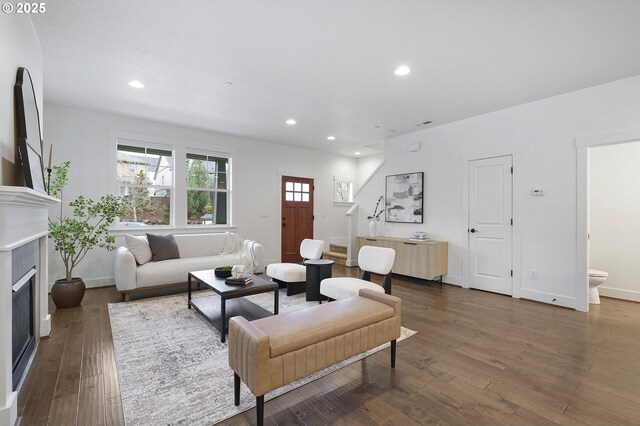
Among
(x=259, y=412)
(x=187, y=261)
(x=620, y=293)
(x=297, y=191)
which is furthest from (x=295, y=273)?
(x=620, y=293)

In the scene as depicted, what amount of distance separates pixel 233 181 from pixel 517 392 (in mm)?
5430

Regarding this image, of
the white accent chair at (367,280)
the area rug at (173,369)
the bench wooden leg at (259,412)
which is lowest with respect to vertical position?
the area rug at (173,369)

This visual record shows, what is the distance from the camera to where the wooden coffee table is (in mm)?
2910

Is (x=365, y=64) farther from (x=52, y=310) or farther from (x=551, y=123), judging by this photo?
(x=52, y=310)

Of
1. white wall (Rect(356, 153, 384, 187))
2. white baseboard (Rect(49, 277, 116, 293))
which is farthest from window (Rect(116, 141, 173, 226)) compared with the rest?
white wall (Rect(356, 153, 384, 187))

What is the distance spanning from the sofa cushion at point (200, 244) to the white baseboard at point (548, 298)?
4886 mm

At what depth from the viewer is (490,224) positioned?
4.62m

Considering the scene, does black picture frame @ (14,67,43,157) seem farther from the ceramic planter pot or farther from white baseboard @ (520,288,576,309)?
white baseboard @ (520,288,576,309)

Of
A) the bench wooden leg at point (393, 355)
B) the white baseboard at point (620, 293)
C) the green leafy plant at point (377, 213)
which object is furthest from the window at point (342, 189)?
the bench wooden leg at point (393, 355)

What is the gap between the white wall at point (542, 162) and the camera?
3623 millimetres

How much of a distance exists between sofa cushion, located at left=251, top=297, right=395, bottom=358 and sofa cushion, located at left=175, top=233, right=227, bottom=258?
3.44 m

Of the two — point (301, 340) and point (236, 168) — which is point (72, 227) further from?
point (301, 340)

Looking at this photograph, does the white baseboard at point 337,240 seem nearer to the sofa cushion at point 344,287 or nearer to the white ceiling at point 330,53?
the white ceiling at point 330,53

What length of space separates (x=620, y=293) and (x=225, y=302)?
5491 millimetres
